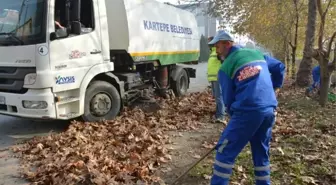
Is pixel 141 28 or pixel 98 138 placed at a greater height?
pixel 141 28

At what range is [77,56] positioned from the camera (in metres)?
5.83

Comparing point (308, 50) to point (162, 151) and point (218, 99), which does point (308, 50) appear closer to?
point (218, 99)

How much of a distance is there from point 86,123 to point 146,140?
1.57 metres

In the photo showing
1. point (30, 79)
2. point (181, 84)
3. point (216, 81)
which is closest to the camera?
point (30, 79)

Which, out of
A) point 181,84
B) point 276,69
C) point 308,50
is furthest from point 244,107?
point 308,50

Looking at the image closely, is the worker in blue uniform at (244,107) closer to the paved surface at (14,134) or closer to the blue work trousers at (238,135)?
the blue work trousers at (238,135)

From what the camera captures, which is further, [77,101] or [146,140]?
[77,101]

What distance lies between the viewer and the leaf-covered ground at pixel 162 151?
3.74 m

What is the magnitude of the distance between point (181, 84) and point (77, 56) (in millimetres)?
5230

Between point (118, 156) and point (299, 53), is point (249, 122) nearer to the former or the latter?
point (118, 156)

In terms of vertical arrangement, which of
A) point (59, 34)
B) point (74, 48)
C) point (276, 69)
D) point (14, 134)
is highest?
point (59, 34)

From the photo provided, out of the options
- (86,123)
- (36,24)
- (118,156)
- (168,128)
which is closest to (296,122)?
(168,128)

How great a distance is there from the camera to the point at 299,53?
950 inches

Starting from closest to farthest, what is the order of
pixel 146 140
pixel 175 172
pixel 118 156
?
pixel 175 172
pixel 118 156
pixel 146 140
